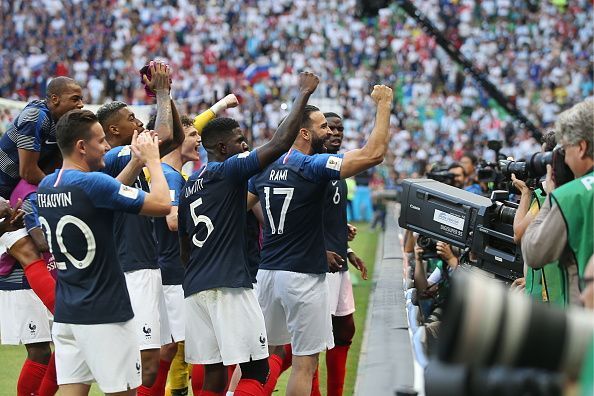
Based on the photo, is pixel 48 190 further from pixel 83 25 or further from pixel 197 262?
pixel 83 25

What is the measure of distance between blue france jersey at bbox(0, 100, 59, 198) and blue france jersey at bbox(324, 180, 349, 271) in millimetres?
2288

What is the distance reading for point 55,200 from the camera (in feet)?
19.4

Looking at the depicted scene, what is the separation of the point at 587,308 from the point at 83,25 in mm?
39124

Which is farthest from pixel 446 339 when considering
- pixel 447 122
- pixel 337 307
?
pixel 447 122

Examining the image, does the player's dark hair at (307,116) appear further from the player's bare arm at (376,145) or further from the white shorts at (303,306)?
the white shorts at (303,306)

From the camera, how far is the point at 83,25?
4166cm

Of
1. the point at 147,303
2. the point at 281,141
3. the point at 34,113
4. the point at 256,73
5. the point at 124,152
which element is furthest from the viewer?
the point at 256,73

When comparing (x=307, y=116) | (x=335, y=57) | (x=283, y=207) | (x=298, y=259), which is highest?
(x=335, y=57)

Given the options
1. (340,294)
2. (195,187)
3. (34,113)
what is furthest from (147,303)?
(340,294)

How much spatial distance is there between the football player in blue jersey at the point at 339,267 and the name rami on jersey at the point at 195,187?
5.70 ft

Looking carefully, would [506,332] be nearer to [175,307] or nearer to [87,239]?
[87,239]

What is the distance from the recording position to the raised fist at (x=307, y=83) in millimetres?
7113

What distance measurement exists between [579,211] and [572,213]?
1.2 inches

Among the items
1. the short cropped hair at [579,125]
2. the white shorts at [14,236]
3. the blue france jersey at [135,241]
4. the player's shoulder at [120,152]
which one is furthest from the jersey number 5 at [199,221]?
the short cropped hair at [579,125]
